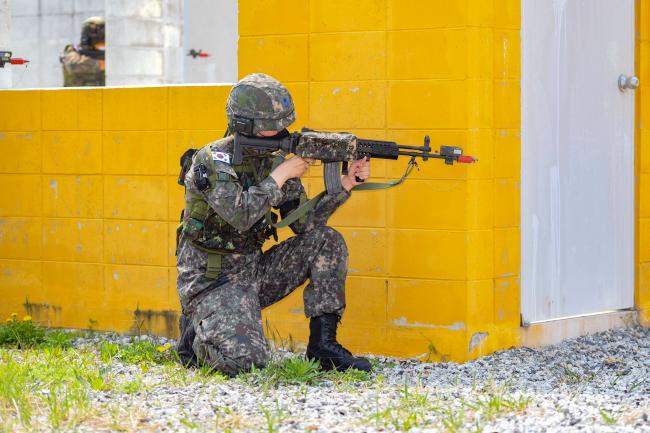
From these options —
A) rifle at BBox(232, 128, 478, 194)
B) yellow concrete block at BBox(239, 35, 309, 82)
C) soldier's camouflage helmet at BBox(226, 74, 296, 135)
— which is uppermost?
yellow concrete block at BBox(239, 35, 309, 82)

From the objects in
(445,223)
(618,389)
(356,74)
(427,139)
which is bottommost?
(618,389)

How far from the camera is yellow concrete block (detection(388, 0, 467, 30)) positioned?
5059 mm

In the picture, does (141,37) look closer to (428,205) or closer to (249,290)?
(428,205)

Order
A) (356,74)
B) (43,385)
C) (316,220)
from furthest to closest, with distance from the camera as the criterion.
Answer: (356,74), (316,220), (43,385)

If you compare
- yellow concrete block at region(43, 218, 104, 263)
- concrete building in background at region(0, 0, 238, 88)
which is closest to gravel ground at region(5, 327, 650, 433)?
→ yellow concrete block at region(43, 218, 104, 263)

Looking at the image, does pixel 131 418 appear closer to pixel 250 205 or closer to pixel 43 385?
pixel 43 385

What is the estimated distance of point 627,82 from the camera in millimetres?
5914

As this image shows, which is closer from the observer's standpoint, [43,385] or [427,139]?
[43,385]

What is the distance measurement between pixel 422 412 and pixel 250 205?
119 cm

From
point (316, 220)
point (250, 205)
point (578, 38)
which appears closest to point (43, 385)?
point (250, 205)

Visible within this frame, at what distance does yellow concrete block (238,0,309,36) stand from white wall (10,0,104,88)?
351 inches

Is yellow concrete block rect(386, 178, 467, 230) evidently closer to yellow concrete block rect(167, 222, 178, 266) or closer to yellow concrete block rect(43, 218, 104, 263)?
yellow concrete block rect(167, 222, 178, 266)

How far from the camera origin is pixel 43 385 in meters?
4.30

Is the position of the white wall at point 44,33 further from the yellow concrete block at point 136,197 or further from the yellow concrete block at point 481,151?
the yellow concrete block at point 481,151
